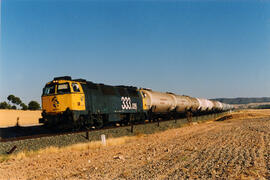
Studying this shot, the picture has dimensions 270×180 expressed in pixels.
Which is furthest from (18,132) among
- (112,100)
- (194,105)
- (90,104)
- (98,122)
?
(194,105)

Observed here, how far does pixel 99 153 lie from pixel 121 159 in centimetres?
217

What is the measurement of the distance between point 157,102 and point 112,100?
29.8 feet

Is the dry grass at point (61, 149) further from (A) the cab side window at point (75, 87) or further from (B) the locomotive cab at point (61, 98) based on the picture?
(A) the cab side window at point (75, 87)

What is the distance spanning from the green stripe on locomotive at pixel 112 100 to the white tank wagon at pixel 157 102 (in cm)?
174

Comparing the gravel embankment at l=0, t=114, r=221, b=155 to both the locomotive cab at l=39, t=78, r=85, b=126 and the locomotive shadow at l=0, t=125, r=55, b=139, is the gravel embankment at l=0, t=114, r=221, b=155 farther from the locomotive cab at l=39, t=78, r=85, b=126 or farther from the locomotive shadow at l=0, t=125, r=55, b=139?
the locomotive shadow at l=0, t=125, r=55, b=139

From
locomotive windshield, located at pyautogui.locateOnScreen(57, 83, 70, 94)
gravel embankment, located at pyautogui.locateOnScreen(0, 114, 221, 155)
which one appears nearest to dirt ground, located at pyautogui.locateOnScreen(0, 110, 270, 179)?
gravel embankment, located at pyautogui.locateOnScreen(0, 114, 221, 155)

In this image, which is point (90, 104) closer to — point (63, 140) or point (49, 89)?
point (49, 89)

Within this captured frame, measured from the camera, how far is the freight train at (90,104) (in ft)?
53.7

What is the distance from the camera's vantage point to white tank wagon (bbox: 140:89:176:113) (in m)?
27.0

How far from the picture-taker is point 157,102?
28.6 meters

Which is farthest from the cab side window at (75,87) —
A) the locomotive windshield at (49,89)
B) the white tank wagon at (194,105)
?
the white tank wagon at (194,105)

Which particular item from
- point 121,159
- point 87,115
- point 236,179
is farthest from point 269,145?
point 87,115

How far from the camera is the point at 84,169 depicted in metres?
8.84

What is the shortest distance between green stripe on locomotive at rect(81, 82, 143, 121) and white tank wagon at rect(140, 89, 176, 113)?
174 centimetres
